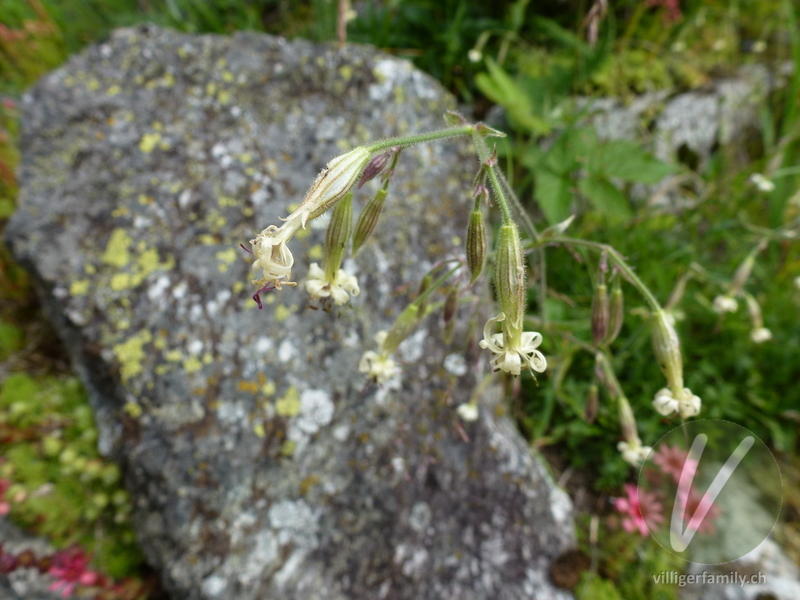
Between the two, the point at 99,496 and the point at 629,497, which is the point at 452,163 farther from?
the point at 99,496

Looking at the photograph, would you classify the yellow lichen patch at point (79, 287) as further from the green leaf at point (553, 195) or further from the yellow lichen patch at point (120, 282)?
the green leaf at point (553, 195)

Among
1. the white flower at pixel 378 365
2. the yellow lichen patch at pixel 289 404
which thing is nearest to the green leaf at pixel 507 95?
the white flower at pixel 378 365

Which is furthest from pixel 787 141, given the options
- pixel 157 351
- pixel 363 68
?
pixel 157 351

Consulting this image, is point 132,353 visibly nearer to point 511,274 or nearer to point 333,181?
point 333,181

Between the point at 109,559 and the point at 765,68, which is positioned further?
the point at 765,68

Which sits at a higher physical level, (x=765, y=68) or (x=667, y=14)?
(x=667, y=14)

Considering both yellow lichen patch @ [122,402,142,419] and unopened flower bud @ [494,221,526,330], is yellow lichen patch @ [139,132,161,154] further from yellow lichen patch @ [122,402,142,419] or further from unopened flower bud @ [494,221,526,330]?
unopened flower bud @ [494,221,526,330]
